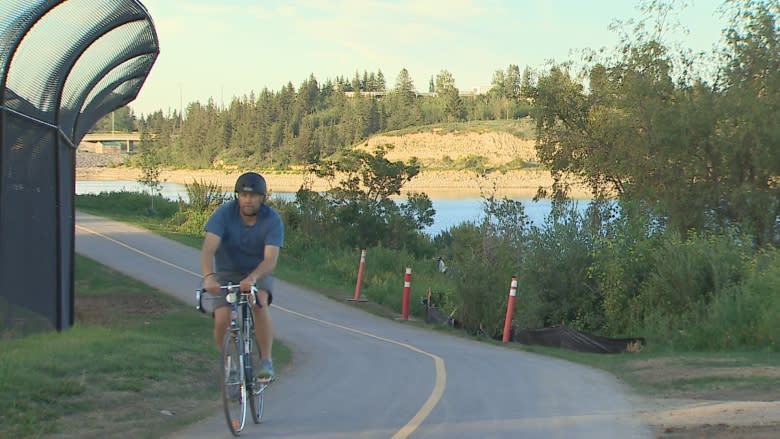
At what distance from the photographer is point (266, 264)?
7996mm

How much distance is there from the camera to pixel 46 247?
1305 centimetres

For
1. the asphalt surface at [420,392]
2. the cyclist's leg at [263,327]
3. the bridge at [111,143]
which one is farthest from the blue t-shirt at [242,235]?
the bridge at [111,143]

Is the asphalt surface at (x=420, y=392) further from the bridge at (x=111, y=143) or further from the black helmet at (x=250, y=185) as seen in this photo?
the bridge at (x=111, y=143)

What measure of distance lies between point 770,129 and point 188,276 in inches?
553

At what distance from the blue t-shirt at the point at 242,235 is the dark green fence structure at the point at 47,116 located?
336 centimetres

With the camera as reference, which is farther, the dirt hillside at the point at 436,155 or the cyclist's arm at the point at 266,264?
the dirt hillside at the point at 436,155

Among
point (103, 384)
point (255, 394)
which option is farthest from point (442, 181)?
point (255, 394)

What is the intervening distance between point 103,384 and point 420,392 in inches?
121

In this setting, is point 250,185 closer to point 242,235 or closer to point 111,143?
point 242,235

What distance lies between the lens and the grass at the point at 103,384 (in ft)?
26.4

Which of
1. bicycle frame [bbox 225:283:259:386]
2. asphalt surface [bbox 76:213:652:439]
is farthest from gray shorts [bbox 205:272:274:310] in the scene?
asphalt surface [bbox 76:213:652:439]

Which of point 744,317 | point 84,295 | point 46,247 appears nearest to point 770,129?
point 744,317

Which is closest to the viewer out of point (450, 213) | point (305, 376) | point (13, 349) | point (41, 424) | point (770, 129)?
point (41, 424)

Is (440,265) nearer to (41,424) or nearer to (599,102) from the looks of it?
(599,102)
